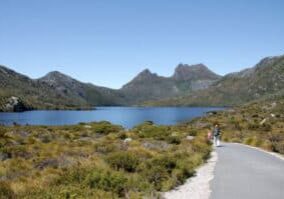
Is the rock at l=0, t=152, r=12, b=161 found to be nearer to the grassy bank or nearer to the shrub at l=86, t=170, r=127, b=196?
the grassy bank

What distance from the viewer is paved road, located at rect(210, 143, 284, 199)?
1296cm

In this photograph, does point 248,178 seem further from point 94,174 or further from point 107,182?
point 94,174

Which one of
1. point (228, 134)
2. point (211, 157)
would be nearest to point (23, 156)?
point (211, 157)

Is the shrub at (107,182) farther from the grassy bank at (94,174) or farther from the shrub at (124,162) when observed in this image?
the shrub at (124,162)

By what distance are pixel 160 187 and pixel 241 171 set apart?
5541mm

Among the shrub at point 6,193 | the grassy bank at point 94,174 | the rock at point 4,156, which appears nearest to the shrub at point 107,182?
the grassy bank at point 94,174

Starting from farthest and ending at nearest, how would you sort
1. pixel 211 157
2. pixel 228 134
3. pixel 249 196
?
pixel 228 134, pixel 211 157, pixel 249 196

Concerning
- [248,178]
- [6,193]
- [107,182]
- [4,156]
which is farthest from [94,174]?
[4,156]

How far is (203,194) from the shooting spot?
1306 centimetres

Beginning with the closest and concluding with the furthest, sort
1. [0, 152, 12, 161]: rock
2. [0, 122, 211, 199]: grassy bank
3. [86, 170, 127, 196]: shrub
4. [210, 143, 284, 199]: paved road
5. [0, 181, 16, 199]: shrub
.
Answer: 1. [0, 181, 16, 199]: shrub
2. [0, 122, 211, 199]: grassy bank
3. [86, 170, 127, 196]: shrub
4. [210, 143, 284, 199]: paved road
5. [0, 152, 12, 161]: rock

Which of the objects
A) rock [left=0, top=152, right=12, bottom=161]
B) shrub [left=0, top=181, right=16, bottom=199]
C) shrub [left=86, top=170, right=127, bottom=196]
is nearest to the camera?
shrub [left=0, top=181, right=16, bottom=199]

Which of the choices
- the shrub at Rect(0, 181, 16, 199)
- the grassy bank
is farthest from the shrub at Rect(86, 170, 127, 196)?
the shrub at Rect(0, 181, 16, 199)

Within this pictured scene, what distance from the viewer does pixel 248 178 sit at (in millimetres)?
16141

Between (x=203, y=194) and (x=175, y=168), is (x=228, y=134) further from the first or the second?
(x=203, y=194)
